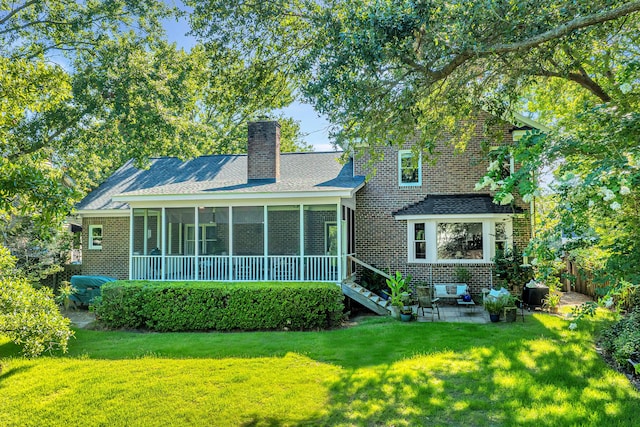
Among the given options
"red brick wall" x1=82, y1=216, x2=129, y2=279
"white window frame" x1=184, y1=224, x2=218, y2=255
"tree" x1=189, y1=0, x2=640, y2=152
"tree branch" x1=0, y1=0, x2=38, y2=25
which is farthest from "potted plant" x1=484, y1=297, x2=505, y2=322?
"tree branch" x1=0, y1=0, x2=38, y2=25

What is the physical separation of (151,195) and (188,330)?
448 centimetres

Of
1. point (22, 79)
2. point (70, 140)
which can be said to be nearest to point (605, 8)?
point (22, 79)

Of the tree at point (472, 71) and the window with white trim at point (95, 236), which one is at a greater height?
the tree at point (472, 71)

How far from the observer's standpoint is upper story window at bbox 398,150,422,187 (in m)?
14.6

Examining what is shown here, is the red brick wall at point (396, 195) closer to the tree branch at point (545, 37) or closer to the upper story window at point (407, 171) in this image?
the upper story window at point (407, 171)

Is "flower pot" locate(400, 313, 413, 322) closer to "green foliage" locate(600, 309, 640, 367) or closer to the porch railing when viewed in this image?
the porch railing

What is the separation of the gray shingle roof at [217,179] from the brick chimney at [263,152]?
0.49m

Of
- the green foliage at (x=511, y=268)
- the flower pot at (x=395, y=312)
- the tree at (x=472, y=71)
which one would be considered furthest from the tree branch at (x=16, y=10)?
the green foliage at (x=511, y=268)

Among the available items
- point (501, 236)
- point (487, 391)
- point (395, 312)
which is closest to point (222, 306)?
point (395, 312)

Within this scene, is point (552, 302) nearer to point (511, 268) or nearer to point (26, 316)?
point (511, 268)

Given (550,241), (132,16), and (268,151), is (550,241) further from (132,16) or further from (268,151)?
(132,16)

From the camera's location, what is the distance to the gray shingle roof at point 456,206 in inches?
521

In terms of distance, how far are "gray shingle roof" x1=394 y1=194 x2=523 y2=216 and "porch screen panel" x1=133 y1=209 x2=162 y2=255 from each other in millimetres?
8578

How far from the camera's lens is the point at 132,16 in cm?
1530
